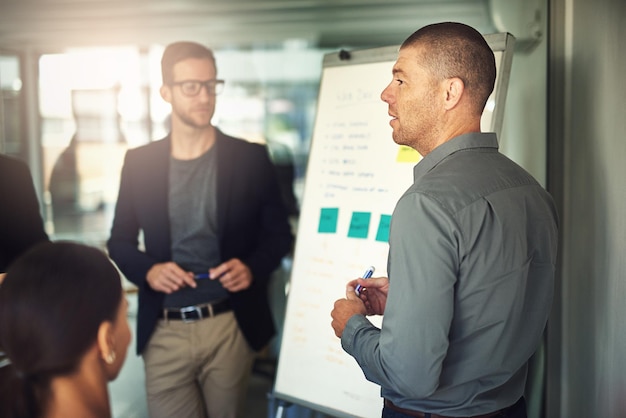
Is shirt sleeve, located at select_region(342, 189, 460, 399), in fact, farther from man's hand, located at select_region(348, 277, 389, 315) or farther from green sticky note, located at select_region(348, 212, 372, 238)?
green sticky note, located at select_region(348, 212, 372, 238)

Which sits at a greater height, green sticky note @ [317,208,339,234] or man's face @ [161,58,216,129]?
man's face @ [161,58,216,129]

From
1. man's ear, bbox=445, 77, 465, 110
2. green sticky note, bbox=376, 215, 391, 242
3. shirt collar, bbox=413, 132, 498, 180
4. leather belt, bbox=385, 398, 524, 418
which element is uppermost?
man's ear, bbox=445, 77, 465, 110

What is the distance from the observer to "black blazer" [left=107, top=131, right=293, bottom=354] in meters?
2.20

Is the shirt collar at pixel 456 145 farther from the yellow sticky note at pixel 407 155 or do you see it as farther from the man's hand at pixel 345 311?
the yellow sticky note at pixel 407 155

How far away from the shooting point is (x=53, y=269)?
3.38ft

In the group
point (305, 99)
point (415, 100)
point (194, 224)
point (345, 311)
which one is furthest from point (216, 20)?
point (345, 311)

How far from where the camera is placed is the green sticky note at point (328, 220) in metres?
2.09

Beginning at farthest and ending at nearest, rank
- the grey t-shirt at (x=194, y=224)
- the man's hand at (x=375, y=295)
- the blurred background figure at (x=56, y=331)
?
the grey t-shirt at (x=194, y=224)
the man's hand at (x=375, y=295)
the blurred background figure at (x=56, y=331)

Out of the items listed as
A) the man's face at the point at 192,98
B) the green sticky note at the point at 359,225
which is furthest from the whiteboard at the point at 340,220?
the man's face at the point at 192,98

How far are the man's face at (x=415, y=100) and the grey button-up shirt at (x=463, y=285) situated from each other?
0.05 m

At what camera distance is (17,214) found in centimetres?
185

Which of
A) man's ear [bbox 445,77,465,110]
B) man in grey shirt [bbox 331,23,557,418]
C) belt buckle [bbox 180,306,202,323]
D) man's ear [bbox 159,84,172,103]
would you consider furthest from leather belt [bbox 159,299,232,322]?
man's ear [bbox 445,77,465,110]

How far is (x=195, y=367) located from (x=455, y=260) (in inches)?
52.1

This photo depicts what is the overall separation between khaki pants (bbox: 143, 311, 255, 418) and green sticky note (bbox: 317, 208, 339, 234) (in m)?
0.46
